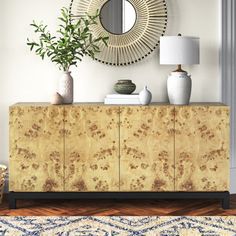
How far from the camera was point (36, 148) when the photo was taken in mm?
4039

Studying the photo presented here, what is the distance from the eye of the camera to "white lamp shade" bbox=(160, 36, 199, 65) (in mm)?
4043

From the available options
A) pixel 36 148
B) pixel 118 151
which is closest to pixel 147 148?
pixel 118 151

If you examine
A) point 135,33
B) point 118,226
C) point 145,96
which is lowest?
point 118,226

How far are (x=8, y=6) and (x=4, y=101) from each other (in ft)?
2.38

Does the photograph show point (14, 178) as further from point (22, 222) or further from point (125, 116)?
point (125, 116)

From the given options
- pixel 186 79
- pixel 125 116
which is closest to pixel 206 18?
pixel 186 79

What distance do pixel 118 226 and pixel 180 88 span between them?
43.7 inches

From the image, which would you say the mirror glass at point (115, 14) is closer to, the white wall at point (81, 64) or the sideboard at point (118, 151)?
the white wall at point (81, 64)

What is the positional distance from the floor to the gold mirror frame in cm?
107

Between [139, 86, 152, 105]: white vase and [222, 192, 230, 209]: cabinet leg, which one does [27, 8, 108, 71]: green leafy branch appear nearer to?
[139, 86, 152, 105]: white vase

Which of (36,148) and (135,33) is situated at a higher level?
(135,33)

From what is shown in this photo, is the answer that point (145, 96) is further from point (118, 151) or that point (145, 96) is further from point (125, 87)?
point (118, 151)

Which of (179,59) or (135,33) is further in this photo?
(135,33)

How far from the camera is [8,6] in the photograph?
438 centimetres
